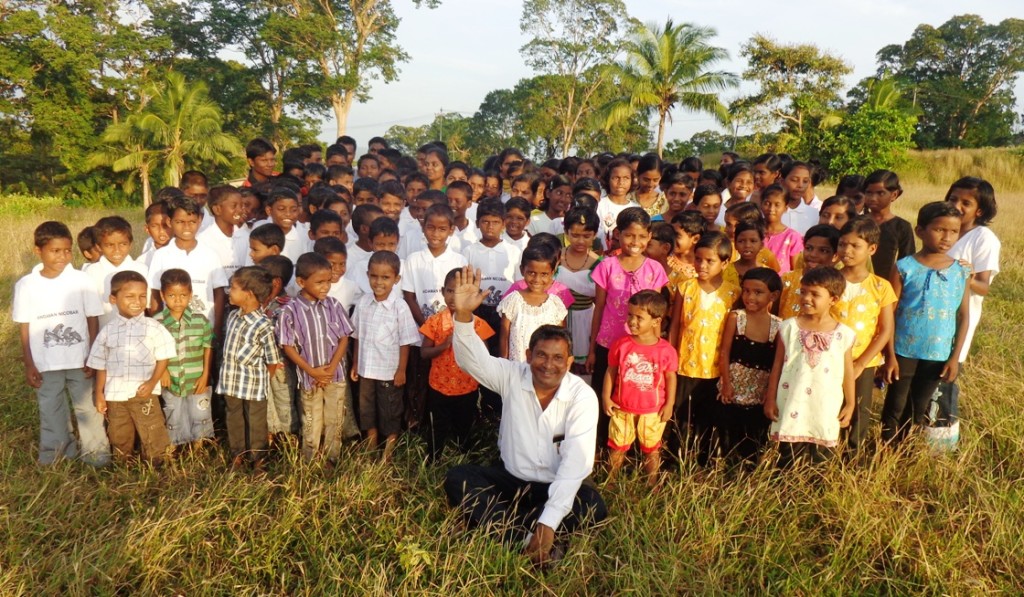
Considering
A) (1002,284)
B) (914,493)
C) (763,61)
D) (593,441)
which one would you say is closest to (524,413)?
(593,441)

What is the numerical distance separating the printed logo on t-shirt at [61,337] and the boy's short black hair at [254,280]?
1.17 m

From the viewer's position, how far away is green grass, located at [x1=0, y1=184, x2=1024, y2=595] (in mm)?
2744

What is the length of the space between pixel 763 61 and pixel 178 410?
21054 millimetres

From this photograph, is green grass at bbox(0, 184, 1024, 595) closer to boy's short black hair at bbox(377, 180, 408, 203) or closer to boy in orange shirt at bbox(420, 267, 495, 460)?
boy in orange shirt at bbox(420, 267, 495, 460)

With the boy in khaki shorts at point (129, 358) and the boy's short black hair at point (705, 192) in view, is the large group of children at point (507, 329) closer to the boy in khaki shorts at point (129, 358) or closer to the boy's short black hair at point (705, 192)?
the boy in khaki shorts at point (129, 358)

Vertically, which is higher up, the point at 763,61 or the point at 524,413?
the point at 763,61

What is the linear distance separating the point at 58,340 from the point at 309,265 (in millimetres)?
1724

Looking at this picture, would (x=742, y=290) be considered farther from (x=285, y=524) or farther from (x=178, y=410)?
(x=178, y=410)

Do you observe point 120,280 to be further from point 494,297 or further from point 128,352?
point 494,297

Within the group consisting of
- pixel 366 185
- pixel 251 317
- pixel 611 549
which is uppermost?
pixel 366 185

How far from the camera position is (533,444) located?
129 inches

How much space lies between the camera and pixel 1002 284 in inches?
323

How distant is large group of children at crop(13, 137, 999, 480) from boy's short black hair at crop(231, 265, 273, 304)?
11mm

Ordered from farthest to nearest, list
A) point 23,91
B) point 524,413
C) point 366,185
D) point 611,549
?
1. point 23,91
2. point 366,185
3. point 524,413
4. point 611,549
